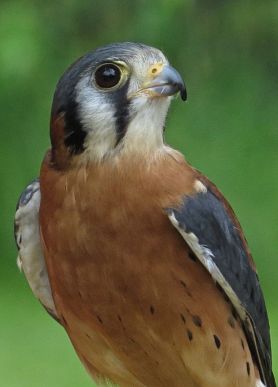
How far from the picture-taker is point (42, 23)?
450cm

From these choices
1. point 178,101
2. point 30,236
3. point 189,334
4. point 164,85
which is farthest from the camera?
point 178,101

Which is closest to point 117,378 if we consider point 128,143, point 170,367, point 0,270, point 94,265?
point 170,367

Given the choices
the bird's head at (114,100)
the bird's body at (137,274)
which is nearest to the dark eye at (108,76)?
the bird's head at (114,100)

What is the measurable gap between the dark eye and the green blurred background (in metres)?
1.77

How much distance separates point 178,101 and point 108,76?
1.82 m

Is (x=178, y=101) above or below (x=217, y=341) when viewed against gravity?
above

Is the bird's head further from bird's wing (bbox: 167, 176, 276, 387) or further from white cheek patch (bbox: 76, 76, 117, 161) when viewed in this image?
bird's wing (bbox: 167, 176, 276, 387)

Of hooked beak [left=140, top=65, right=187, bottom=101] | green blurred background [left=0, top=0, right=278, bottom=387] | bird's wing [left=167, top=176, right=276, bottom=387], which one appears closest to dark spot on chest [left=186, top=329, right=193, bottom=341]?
bird's wing [left=167, top=176, right=276, bottom=387]

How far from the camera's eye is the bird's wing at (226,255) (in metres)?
2.38

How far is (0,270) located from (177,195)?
6.54ft

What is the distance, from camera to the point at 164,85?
234cm

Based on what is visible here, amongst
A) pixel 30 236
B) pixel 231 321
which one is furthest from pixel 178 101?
pixel 231 321

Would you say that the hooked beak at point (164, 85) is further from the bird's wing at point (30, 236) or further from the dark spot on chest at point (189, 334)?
the dark spot on chest at point (189, 334)

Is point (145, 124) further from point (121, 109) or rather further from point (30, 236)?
point (30, 236)
